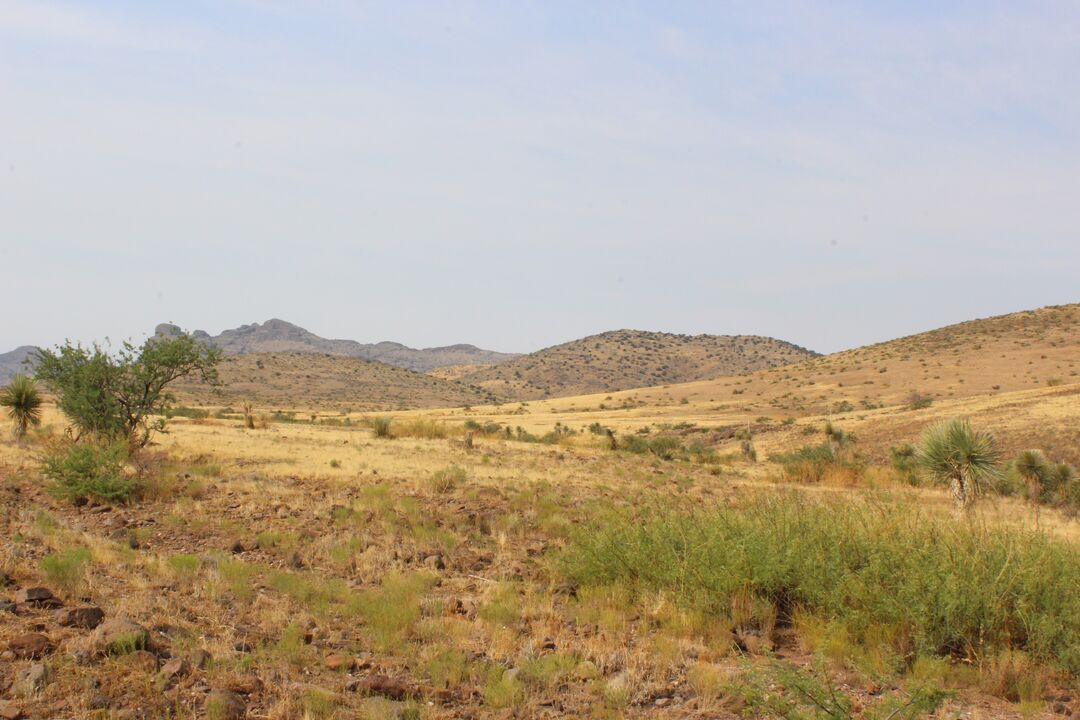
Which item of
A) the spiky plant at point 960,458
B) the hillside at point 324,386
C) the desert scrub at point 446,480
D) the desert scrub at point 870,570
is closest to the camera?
the desert scrub at point 870,570

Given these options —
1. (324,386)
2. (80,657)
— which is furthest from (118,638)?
(324,386)

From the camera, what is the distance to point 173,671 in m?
6.65

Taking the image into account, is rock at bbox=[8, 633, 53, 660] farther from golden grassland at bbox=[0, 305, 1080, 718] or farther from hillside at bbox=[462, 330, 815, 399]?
hillside at bbox=[462, 330, 815, 399]

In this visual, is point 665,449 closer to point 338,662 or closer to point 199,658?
point 338,662

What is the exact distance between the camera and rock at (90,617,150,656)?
6.88m

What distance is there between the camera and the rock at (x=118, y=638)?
22.6 ft

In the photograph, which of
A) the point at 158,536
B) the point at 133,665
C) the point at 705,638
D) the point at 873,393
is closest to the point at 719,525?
the point at 705,638

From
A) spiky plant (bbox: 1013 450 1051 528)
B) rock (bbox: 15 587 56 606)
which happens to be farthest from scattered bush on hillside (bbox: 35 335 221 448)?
spiky plant (bbox: 1013 450 1051 528)

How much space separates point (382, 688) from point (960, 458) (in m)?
14.5

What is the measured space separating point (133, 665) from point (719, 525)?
722 centimetres

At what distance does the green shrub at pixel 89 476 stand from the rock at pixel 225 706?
1155 centimetres

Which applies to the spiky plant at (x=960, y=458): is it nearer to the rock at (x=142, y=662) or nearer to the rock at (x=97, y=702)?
the rock at (x=142, y=662)

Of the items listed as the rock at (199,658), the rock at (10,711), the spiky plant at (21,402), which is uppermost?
the spiky plant at (21,402)

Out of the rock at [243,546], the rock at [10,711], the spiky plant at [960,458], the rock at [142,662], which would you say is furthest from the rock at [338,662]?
the spiky plant at [960,458]
